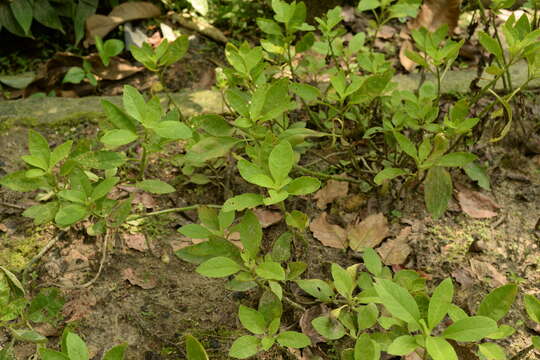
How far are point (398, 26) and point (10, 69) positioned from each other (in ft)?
7.65

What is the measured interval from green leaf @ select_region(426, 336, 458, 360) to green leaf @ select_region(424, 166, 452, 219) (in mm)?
763

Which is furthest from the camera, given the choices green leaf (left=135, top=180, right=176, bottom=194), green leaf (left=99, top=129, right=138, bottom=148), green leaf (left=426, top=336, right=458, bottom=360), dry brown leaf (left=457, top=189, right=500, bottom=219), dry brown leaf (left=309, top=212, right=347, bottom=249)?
dry brown leaf (left=457, top=189, right=500, bottom=219)

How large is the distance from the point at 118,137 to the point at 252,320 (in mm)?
715

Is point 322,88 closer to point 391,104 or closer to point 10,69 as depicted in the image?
A: point 391,104

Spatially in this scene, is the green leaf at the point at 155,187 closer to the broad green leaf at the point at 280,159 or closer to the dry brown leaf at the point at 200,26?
the broad green leaf at the point at 280,159

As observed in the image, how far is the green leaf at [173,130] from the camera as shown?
1.74 meters

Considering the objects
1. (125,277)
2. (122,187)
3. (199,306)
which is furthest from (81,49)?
(199,306)

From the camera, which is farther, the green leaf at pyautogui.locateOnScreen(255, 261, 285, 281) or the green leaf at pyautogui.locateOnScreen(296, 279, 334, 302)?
the green leaf at pyautogui.locateOnScreen(296, 279, 334, 302)

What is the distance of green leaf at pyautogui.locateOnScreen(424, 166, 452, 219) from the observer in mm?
1957

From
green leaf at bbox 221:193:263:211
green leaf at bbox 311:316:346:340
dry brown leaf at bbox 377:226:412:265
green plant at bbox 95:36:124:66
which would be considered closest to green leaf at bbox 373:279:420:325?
green leaf at bbox 311:316:346:340

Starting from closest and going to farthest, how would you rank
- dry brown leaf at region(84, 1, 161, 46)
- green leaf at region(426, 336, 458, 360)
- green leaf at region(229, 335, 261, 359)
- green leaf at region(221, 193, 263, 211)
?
green leaf at region(426, 336, 458, 360) → green leaf at region(229, 335, 261, 359) → green leaf at region(221, 193, 263, 211) → dry brown leaf at region(84, 1, 161, 46)

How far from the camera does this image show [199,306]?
185 centimetres

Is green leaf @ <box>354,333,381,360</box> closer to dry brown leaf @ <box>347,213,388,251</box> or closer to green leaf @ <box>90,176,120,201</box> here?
dry brown leaf @ <box>347,213,388,251</box>

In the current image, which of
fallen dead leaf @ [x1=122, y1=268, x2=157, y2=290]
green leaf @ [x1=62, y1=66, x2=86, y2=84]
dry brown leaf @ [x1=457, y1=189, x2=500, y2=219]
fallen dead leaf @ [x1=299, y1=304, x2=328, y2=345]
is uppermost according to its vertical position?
dry brown leaf @ [x1=457, y1=189, x2=500, y2=219]
